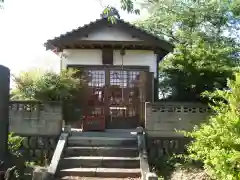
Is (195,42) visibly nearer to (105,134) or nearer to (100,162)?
(105,134)

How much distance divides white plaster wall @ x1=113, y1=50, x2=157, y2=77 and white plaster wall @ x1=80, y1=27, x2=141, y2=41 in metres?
0.69

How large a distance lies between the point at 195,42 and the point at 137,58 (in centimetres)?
433

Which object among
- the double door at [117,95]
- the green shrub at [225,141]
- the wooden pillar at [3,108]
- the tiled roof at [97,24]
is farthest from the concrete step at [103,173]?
the tiled roof at [97,24]

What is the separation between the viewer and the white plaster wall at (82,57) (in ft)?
44.8

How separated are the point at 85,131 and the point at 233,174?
283 inches

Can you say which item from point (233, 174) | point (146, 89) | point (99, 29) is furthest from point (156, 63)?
point (233, 174)

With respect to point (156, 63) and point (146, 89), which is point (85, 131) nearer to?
point (146, 89)

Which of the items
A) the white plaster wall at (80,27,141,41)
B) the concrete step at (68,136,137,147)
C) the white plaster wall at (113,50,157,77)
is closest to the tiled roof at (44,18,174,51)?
the white plaster wall at (80,27,141,41)

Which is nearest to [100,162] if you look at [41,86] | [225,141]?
[41,86]

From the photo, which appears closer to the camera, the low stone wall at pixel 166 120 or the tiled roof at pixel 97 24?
the low stone wall at pixel 166 120

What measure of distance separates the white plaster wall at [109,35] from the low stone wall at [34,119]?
10.7 feet

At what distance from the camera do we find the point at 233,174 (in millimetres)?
6309

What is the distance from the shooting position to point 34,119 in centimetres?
1140

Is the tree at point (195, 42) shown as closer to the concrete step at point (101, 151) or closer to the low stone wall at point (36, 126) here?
the concrete step at point (101, 151)
